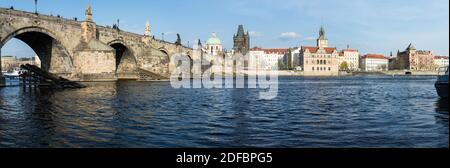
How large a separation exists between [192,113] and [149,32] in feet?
214

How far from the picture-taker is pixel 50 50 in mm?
56312

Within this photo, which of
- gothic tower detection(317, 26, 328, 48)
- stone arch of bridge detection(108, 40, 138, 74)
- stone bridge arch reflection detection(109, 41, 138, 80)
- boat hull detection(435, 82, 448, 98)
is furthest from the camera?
gothic tower detection(317, 26, 328, 48)

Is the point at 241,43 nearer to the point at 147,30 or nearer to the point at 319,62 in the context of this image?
the point at 319,62

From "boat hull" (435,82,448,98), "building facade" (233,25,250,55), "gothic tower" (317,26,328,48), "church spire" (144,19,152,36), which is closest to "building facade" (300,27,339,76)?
"gothic tower" (317,26,328,48)

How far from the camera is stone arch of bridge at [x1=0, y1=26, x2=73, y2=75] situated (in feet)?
A: 169

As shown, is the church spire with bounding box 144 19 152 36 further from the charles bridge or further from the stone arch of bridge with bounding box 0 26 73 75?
the stone arch of bridge with bounding box 0 26 73 75

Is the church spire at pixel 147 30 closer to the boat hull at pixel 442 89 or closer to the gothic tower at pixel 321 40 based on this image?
the boat hull at pixel 442 89

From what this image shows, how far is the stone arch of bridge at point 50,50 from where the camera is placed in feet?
169

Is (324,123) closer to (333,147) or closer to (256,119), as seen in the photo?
(256,119)

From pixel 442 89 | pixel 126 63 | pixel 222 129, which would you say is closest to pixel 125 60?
pixel 126 63

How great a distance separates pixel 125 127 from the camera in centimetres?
1441

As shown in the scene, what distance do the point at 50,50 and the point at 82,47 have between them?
13.9 feet
